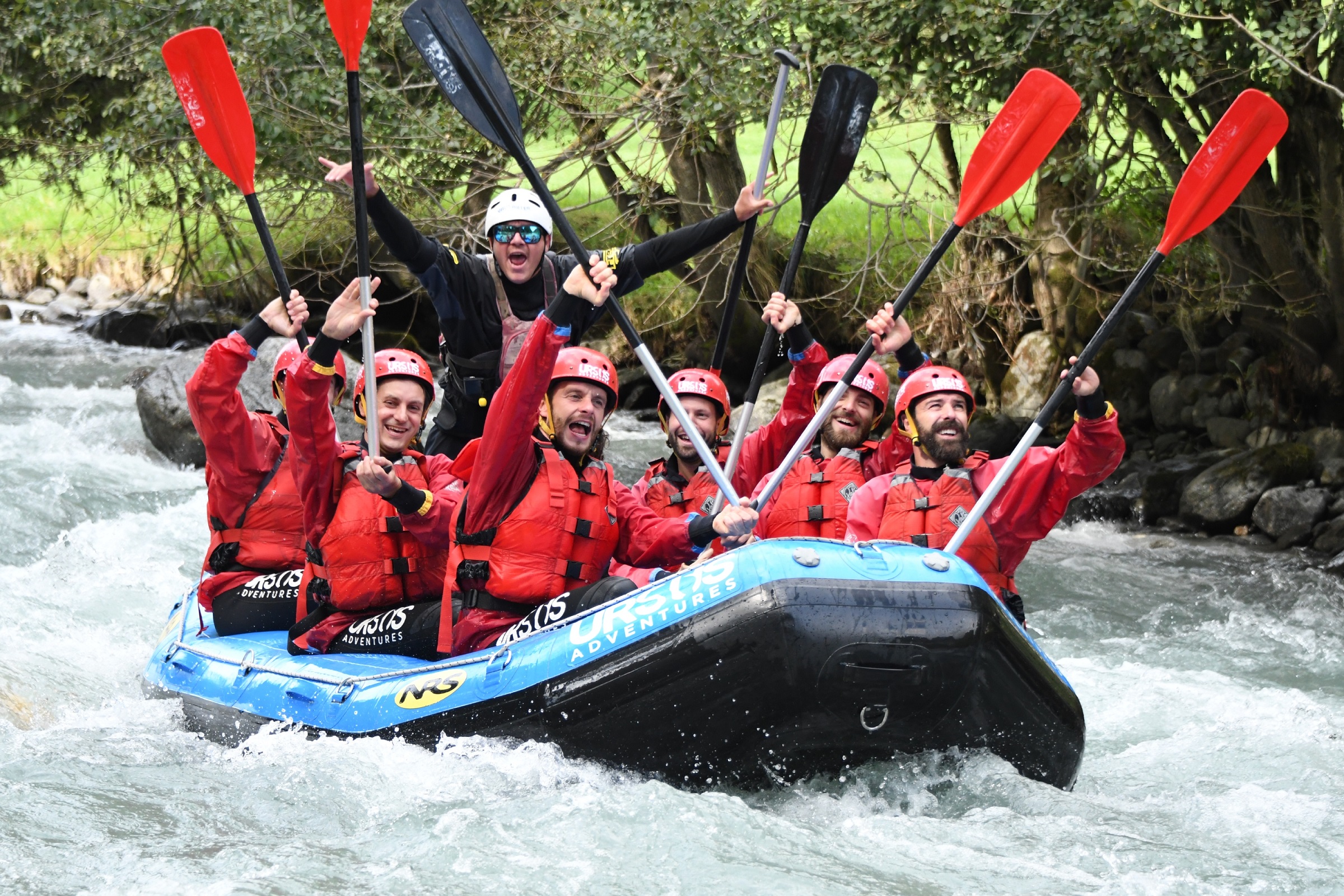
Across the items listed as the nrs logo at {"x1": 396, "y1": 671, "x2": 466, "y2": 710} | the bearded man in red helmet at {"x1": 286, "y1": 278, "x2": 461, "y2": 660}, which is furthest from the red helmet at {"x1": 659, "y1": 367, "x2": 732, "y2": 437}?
the nrs logo at {"x1": 396, "y1": 671, "x2": 466, "y2": 710}

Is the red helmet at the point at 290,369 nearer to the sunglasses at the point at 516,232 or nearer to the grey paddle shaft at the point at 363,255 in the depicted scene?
the grey paddle shaft at the point at 363,255

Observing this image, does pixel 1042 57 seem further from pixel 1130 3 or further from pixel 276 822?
pixel 276 822

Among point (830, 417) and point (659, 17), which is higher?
point (659, 17)

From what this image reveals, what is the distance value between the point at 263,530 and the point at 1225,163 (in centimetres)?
370

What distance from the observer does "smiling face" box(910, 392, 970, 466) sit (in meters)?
4.68

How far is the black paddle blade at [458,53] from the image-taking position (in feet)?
15.7

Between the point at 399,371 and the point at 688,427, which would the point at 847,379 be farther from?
the point at 399,371

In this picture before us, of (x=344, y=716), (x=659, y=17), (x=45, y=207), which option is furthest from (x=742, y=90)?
(x=45, y=207)

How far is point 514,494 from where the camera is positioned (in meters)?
4.37

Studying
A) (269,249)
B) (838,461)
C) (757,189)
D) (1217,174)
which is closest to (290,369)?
(269,249)

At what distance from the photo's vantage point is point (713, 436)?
18.4 ft

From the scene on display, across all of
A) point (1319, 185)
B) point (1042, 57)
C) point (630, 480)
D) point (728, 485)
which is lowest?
point (630, 480)

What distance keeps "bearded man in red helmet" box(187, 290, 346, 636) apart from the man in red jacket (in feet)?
4.32

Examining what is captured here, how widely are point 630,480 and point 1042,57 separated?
406 cm
